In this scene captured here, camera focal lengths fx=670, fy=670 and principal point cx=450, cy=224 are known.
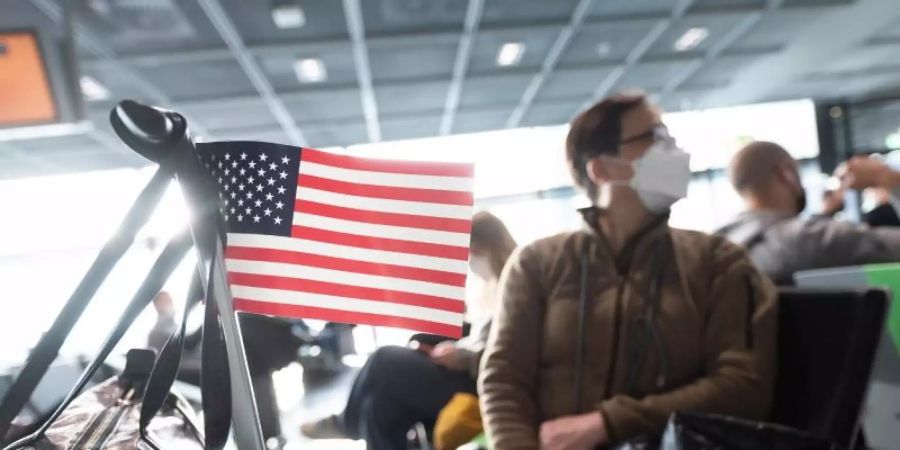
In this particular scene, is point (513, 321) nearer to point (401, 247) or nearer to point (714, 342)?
point (714, 342)

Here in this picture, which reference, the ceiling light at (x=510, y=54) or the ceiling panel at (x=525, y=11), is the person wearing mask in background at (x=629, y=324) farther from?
the ceiling light at (x=510, y=54)

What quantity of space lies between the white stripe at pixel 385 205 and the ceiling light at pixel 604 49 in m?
5.68

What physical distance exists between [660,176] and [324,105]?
6023 millimetres

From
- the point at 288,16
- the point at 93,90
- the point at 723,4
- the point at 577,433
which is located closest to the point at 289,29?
the point at 288,16

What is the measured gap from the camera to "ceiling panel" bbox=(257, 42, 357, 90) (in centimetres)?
562

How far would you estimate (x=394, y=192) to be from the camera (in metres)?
1.01

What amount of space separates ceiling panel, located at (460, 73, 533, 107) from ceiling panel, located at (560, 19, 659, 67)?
57 centimetres

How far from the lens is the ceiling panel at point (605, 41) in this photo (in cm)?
580

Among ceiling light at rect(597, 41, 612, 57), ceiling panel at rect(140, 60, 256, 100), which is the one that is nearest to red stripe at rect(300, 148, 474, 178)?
ceiling panel at rect(140, 60, 256, 100)

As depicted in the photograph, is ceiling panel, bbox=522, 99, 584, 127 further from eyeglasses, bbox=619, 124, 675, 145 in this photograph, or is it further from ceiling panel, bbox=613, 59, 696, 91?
eyeglasses, bbox=619, 124, 675, 145

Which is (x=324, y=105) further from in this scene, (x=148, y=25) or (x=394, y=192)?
(x=394, y=192)

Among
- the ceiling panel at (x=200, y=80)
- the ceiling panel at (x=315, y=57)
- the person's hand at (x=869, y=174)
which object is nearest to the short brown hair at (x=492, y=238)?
the person's hand at (x=869, y=174)

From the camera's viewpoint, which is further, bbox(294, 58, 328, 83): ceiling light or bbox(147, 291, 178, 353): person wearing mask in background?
bbox(294, 58, 328, 83): ceiling light

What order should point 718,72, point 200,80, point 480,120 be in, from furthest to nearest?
point 480,120 < point 718,72 < point 200,80
